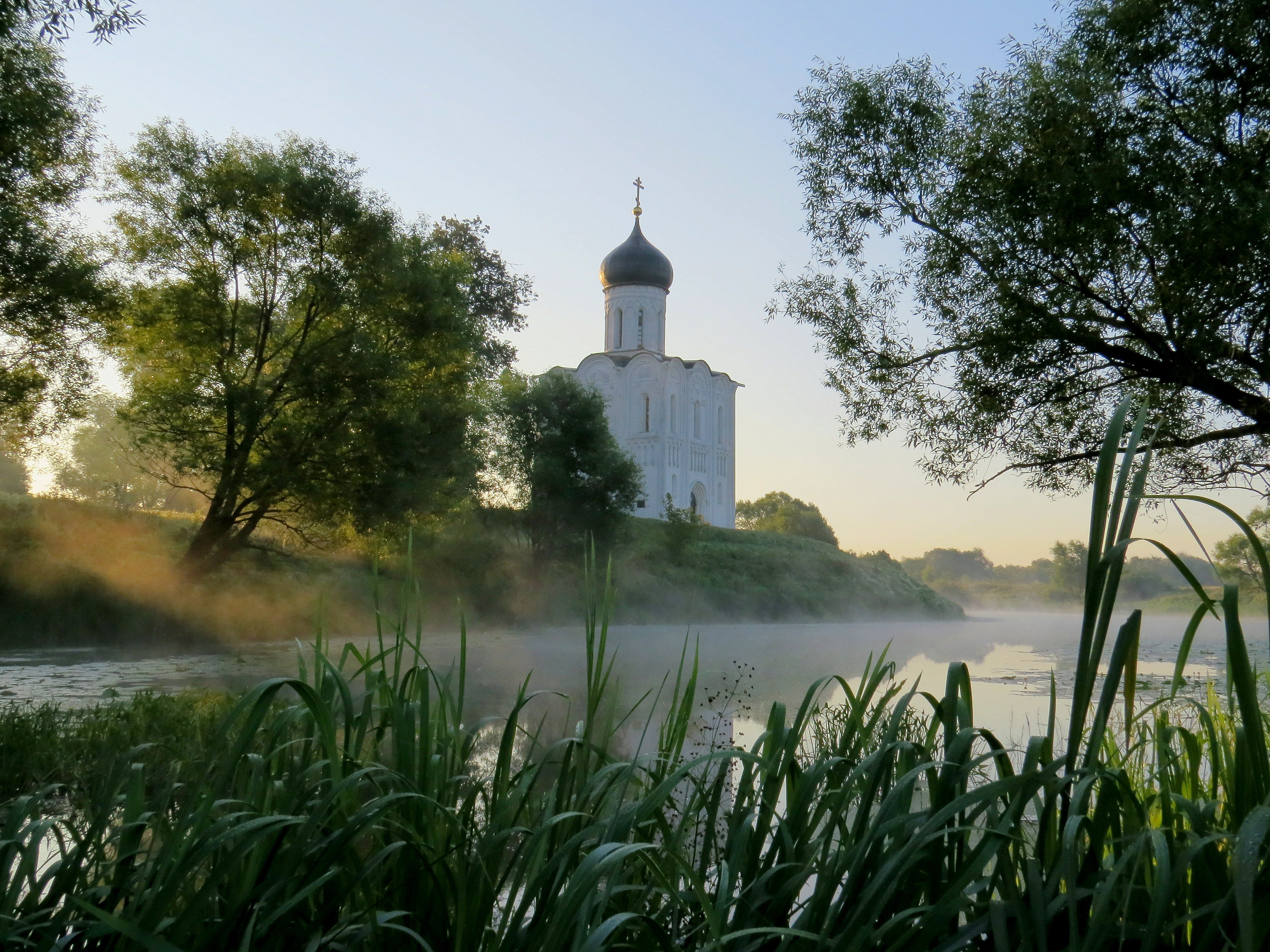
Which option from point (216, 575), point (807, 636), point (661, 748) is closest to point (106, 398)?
point (216, 575)

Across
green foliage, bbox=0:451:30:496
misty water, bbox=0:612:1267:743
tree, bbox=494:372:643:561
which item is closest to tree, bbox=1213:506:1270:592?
misty water, bbox=0:612:1267:743

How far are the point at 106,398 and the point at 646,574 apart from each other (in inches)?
539

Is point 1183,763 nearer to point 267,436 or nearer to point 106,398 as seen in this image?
point 267,436

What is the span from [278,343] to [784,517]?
156 ft

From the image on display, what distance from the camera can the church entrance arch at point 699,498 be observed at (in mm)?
45531

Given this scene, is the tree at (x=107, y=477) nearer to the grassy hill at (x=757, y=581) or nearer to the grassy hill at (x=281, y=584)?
the grassy hill at (x=281, y=584)

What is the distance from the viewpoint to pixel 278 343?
14.3m

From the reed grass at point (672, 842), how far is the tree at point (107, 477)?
2854 cm

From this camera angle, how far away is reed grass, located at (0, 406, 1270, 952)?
1239mm

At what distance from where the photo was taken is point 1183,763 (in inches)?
91.2

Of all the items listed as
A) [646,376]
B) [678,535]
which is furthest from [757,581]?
[646,376]

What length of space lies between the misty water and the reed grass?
126 centimetres

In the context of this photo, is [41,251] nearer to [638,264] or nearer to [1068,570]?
[1068,570]

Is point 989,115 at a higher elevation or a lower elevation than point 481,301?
lower
